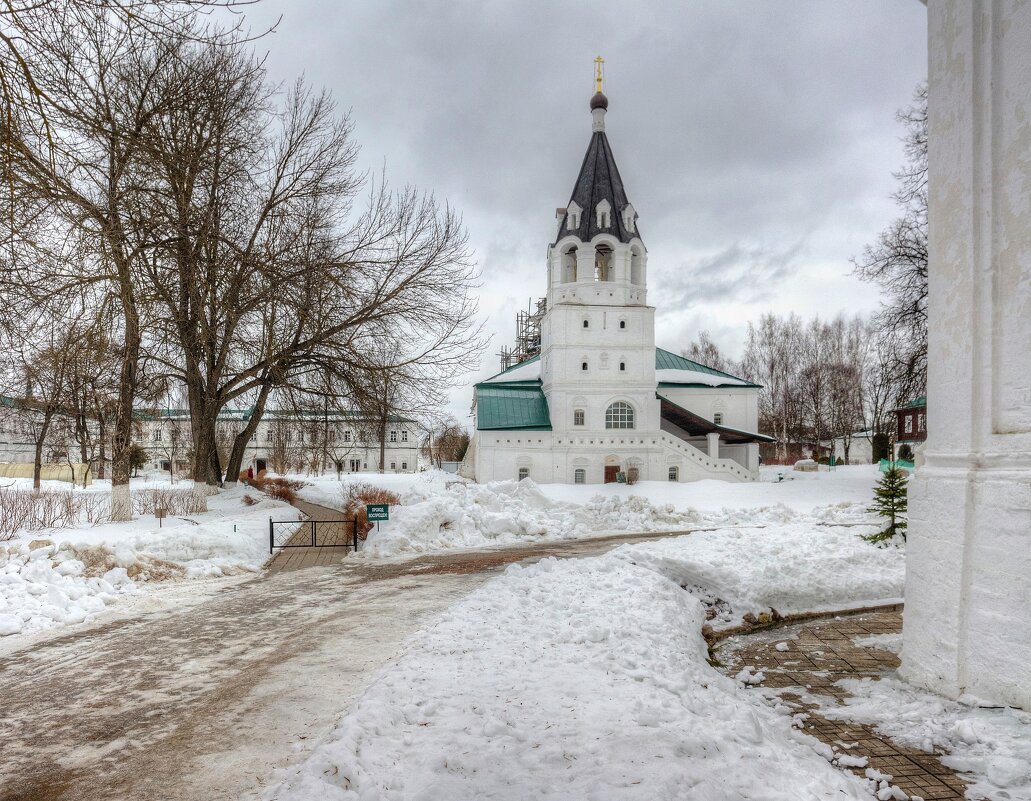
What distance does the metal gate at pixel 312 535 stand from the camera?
1272 centimetres

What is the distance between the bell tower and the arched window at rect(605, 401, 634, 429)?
0.20 metres

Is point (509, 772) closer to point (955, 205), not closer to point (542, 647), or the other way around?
point (542, 647)

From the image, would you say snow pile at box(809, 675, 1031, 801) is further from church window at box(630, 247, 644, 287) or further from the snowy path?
church window at box(630, 247, 644, 287)

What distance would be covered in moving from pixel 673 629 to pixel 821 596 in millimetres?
3894

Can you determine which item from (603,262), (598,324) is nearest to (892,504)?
(598,324)

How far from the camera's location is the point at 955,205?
4.92 metres

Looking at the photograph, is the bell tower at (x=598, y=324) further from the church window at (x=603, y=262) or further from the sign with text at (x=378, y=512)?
the sign with text at (x=378, y=512)

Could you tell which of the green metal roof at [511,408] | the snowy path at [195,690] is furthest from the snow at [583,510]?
the green metal roof at [511,408]

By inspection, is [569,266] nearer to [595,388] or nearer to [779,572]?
[595,388]

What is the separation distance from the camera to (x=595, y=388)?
28641mm

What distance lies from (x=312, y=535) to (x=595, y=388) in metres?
18.1

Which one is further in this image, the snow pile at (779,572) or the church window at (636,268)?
the church window at (636,268)

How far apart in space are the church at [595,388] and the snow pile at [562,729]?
22098 mm

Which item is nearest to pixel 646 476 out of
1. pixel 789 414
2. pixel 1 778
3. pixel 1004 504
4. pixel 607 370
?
pixel 607 370
